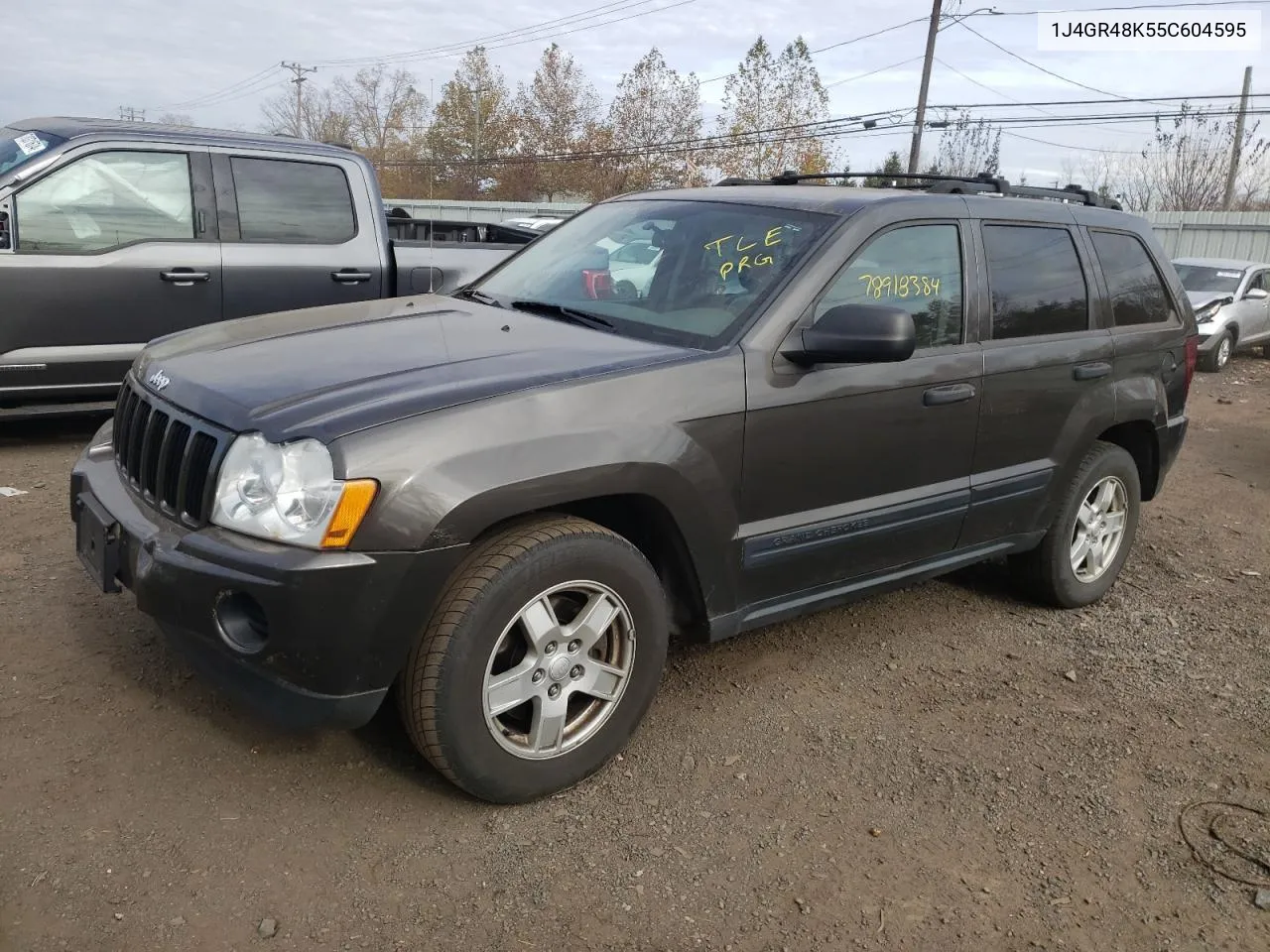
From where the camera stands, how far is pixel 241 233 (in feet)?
20.9

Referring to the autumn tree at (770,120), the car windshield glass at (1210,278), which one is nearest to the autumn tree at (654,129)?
the autumn tree at (770,120)

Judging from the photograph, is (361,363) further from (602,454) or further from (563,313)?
(563,313)

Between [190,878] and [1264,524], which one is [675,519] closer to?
[190,878]

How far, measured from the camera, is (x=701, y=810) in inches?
114

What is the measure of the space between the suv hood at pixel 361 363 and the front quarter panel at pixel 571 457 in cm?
6

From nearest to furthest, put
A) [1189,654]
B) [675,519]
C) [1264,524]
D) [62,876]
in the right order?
[62,876], [675,519], [1189,654], [1264,524]

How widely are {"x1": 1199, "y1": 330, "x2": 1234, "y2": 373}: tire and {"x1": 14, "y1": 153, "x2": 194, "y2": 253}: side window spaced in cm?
1299

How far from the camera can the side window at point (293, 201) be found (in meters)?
6.41

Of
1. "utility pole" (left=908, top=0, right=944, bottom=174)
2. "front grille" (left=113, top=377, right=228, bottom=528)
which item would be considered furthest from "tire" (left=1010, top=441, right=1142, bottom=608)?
"utility pole" (left=908, top=0, right=944, bottom=174)

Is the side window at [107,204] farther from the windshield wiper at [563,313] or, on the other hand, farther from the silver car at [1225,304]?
the silver car at [1225,304]

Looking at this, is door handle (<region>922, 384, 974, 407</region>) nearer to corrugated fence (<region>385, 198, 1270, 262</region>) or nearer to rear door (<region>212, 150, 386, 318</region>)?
rear door (<region>212, 150, 386, 318</region>)

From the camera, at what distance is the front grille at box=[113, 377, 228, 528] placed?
2.59 meters

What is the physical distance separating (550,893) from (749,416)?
1.43 metres

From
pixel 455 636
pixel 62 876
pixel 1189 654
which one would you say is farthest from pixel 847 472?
pixel 62 876
